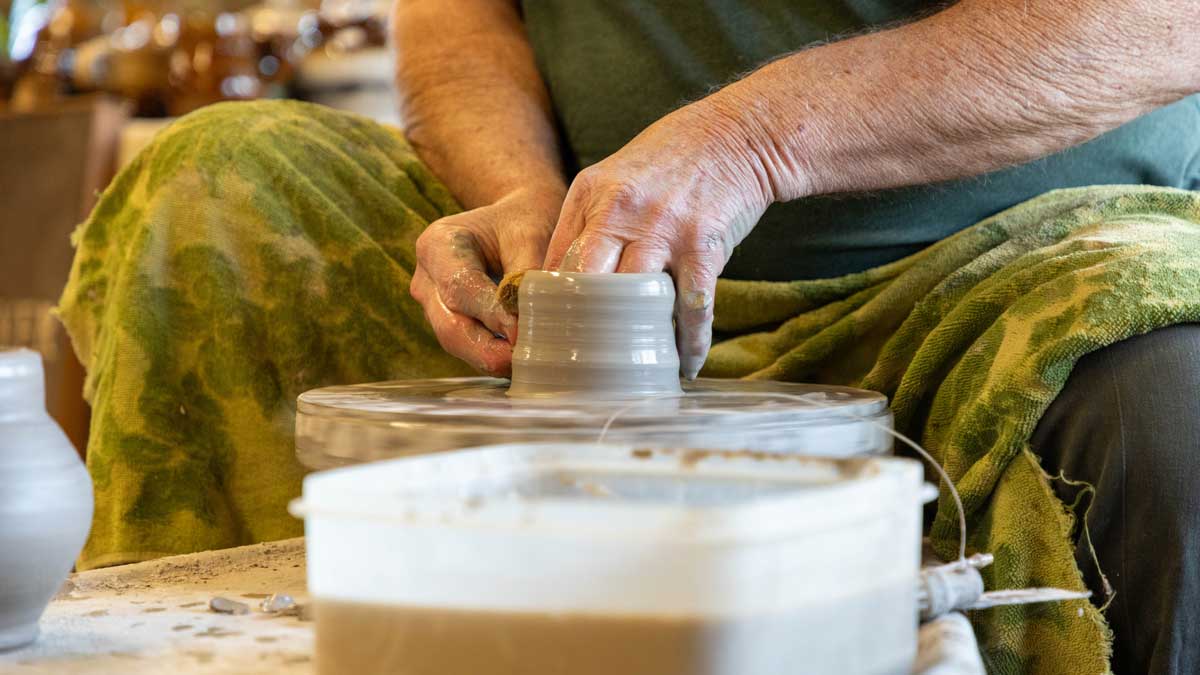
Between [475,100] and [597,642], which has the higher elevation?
[475,100]

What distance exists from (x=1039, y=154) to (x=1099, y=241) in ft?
0.50

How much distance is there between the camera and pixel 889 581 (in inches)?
22.8

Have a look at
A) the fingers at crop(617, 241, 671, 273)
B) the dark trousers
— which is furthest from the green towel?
the fingers at crop(617, 241, 671, 273)

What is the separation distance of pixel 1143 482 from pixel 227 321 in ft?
2.80

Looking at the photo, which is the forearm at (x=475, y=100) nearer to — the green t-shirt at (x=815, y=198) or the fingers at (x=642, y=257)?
the green t-shirt at (x=815, y=198)

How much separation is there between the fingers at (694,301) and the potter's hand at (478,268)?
0.43 ft

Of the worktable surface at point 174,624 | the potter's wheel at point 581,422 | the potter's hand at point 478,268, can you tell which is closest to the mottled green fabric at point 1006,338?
the potter's wheel at point 581,422

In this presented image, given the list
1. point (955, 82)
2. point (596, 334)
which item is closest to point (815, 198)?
point (955, 82)

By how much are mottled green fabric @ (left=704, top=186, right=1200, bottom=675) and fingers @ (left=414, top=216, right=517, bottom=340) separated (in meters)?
0.30

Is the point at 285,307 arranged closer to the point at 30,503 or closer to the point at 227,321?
the point at 227,321

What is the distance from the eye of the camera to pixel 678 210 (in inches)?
39.4

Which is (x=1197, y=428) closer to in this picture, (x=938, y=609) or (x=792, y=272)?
(x=938, y=609)

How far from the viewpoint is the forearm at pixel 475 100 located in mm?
1368

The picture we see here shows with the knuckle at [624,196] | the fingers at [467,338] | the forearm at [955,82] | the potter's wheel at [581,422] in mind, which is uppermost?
the forearm at [955,82]
